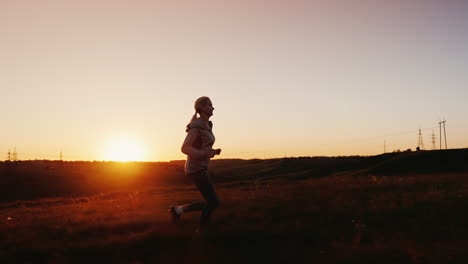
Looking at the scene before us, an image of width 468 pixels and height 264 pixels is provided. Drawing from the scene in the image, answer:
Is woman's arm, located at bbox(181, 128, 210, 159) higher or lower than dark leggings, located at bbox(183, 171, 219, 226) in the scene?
higher

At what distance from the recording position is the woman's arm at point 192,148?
25.6 ft

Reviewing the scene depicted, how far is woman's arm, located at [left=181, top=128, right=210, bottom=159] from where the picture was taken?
780 centimetres

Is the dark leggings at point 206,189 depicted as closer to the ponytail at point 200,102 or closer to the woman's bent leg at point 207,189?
the woman's bent leg at point 207,189

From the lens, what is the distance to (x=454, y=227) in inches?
324

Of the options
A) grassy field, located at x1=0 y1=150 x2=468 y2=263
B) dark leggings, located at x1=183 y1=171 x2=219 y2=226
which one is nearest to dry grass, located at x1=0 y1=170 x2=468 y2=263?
grassy field, located at x1=0 y1=150 x2=468 y2=263

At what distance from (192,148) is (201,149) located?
0.26m

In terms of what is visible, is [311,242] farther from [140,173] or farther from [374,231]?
[140,173]

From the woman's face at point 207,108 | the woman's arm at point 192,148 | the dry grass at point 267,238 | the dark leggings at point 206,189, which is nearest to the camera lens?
the dry grass at point 267,238

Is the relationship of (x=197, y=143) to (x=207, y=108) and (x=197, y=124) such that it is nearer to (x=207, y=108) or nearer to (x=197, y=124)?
(x=197, y=124)

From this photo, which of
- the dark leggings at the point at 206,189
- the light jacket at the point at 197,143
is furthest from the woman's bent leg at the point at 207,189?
the light jacket at the point at 197,143

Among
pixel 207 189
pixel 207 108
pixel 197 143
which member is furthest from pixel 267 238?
pixel 207 108

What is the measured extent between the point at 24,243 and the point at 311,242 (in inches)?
223

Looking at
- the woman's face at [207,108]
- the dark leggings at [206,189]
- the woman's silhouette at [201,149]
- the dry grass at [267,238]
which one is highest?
the woman's face at [207,108]

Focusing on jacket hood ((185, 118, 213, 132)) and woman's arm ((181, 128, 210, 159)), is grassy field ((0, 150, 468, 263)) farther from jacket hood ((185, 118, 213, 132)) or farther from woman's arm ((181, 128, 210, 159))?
jacket hood ((185, 118, 213, 132))
